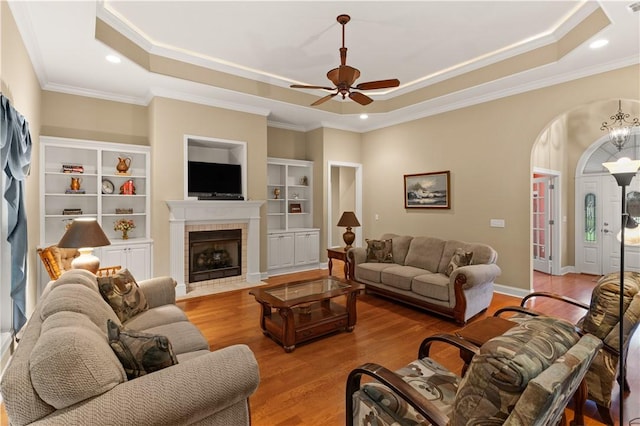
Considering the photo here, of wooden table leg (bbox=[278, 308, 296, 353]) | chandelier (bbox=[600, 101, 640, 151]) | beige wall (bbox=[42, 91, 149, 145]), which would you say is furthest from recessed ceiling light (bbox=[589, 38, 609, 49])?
beige wall (bbox=[42, 91, 149, 145])

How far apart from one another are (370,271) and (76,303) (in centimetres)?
377

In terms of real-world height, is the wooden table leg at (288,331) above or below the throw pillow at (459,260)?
below

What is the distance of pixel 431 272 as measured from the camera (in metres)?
4.62

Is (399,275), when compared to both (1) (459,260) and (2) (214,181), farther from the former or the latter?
(2) (214,181)

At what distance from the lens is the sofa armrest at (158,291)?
9.84 ft

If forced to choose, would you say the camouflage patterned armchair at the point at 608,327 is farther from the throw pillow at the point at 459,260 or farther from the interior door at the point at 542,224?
the interior door at the point at 542,224

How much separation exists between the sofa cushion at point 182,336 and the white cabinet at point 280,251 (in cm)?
383

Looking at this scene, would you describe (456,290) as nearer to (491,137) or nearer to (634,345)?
(634,345)

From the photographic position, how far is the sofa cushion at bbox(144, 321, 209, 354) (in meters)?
2.21

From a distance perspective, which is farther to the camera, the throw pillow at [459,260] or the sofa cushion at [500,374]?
the throw pillow at [459,260]

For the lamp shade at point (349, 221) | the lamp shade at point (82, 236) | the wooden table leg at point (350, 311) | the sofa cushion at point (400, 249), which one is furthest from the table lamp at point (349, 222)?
the lamp shade at point (82, 236)

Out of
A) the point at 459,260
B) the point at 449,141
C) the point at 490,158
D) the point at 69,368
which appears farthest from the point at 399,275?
the point at 69,368

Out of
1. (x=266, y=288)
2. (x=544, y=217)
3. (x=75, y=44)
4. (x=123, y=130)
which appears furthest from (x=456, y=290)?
(x=123, y=130)

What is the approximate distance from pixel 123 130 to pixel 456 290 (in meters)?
5.55
